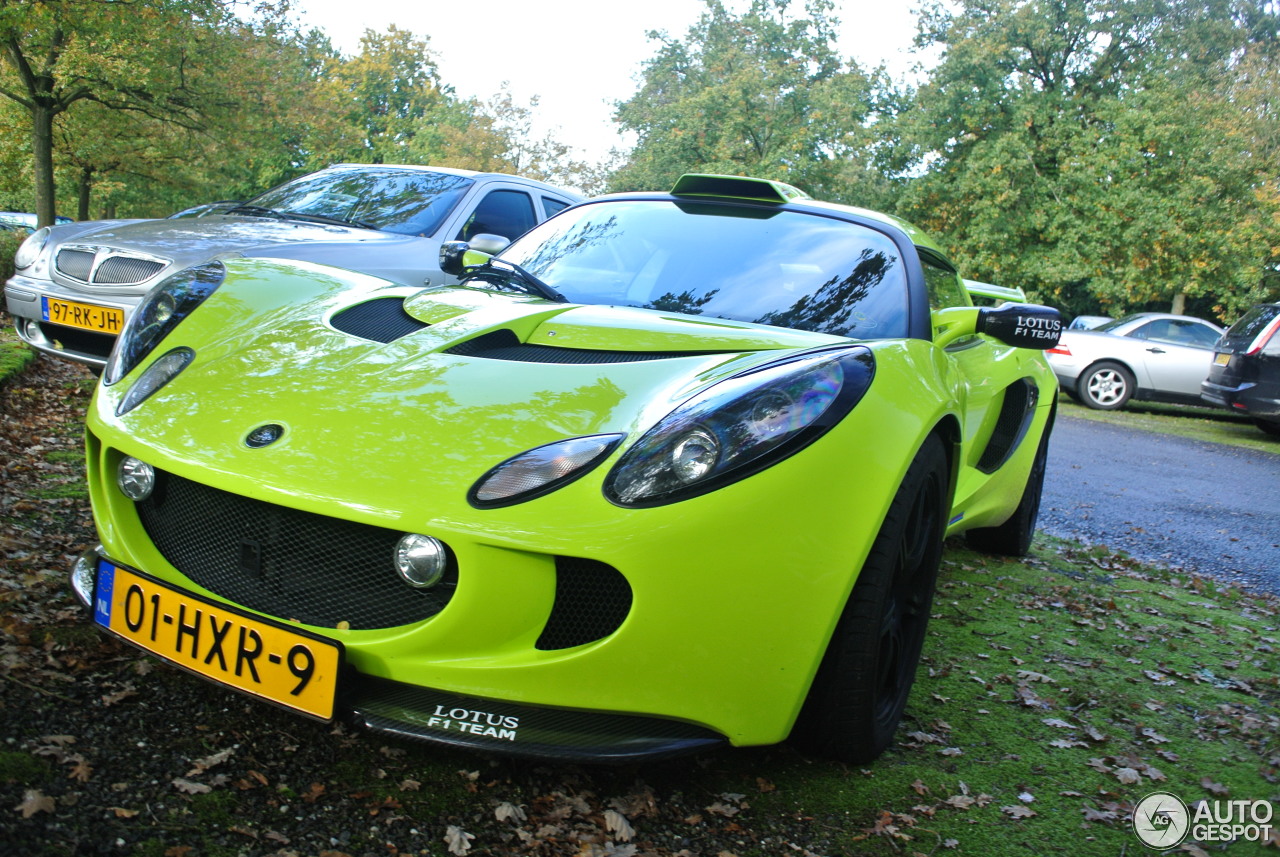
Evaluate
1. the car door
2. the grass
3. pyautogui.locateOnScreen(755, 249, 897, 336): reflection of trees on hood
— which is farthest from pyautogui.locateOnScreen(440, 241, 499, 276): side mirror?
the car door

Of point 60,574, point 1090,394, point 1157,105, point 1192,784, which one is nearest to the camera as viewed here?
point 1192,784

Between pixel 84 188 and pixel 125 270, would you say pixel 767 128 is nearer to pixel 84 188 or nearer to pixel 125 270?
pixel 84 188

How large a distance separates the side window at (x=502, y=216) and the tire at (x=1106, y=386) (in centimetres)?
1083

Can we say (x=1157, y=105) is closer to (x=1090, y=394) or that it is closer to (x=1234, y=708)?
(x=1090, y=394)

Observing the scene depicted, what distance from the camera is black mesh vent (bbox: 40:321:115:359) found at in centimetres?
543

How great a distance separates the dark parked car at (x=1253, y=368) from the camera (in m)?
12.0

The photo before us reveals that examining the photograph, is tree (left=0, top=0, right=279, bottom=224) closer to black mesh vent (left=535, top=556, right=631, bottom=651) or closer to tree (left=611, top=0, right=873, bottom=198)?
black mesh vent (left=535, top=556, right=631, bottom=651)

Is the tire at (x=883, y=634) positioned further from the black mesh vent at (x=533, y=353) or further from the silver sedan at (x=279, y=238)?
the silver sedan at (x=279, y=238)

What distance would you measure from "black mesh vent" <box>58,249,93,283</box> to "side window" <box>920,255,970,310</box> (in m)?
4.43

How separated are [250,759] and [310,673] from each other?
0.40m

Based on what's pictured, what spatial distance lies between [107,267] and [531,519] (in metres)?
4.56

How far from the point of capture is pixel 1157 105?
23.3m

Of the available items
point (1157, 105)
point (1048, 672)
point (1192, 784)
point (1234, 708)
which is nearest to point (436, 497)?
point (1192, 784)

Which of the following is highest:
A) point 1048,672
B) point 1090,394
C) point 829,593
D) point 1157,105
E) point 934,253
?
point 1157,105
